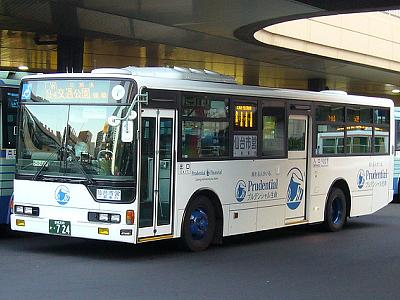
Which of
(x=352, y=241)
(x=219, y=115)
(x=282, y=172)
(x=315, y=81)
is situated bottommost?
(x=352, y=241)

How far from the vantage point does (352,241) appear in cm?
1369

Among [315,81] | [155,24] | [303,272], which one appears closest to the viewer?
[303,272]

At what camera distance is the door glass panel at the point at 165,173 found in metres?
10.7

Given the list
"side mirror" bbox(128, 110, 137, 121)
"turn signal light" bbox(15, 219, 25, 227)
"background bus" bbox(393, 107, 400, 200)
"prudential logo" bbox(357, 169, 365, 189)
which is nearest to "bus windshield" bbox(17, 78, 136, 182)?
"side mirror" bbox(128, 110, 137, 121)

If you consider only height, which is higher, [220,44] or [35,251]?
[220,44]

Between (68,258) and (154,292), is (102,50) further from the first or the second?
(154,292)

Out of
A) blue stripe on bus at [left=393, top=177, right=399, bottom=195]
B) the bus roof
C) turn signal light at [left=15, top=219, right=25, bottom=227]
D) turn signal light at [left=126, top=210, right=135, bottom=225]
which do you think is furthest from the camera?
blue stripe on bus at [left=393, top=177, right=399, bottom=195]

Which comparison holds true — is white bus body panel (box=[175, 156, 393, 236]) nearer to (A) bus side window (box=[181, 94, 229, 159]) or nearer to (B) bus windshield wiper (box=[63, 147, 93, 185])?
(A) bus side window (box=[181, 94, 229, 159])

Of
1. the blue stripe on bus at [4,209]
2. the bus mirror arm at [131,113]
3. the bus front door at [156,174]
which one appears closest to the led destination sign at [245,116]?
the bus front door at [156,174]

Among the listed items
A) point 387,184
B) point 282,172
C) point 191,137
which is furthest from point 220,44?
point 191,137

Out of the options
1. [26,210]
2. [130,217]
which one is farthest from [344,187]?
[26,210]

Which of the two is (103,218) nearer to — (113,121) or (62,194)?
(62,194)

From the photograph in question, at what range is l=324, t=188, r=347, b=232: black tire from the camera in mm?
14836

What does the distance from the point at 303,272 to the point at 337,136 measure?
5.39 m
